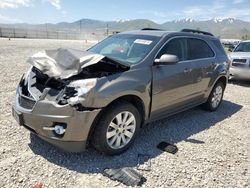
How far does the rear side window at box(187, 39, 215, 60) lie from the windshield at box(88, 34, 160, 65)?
101 cm

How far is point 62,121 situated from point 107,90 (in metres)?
0.69

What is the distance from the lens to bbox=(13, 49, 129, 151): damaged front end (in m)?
3.31

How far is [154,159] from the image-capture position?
3.93m

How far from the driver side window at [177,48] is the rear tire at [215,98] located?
5.08 ft

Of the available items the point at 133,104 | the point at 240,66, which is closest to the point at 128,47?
the point at 133,104

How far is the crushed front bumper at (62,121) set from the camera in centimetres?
330

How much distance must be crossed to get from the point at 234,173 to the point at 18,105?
3.19 m

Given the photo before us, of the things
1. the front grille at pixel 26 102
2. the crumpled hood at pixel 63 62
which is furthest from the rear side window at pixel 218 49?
the front grille at pixel 26 102

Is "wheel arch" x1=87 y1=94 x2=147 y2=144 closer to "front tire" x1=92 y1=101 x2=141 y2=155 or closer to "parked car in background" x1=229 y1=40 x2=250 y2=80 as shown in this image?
"front tire" x1=92 y1=101 x2=141 y2=155

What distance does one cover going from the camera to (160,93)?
14.3 ft

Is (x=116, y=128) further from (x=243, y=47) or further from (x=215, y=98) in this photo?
(x=243, y=47)

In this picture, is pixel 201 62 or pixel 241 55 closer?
pixel 201 62

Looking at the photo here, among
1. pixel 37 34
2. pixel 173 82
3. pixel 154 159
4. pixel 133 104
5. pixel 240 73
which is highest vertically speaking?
pixel 37 34

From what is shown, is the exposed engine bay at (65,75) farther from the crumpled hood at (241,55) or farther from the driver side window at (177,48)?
the crumpled hood at (241,55)
